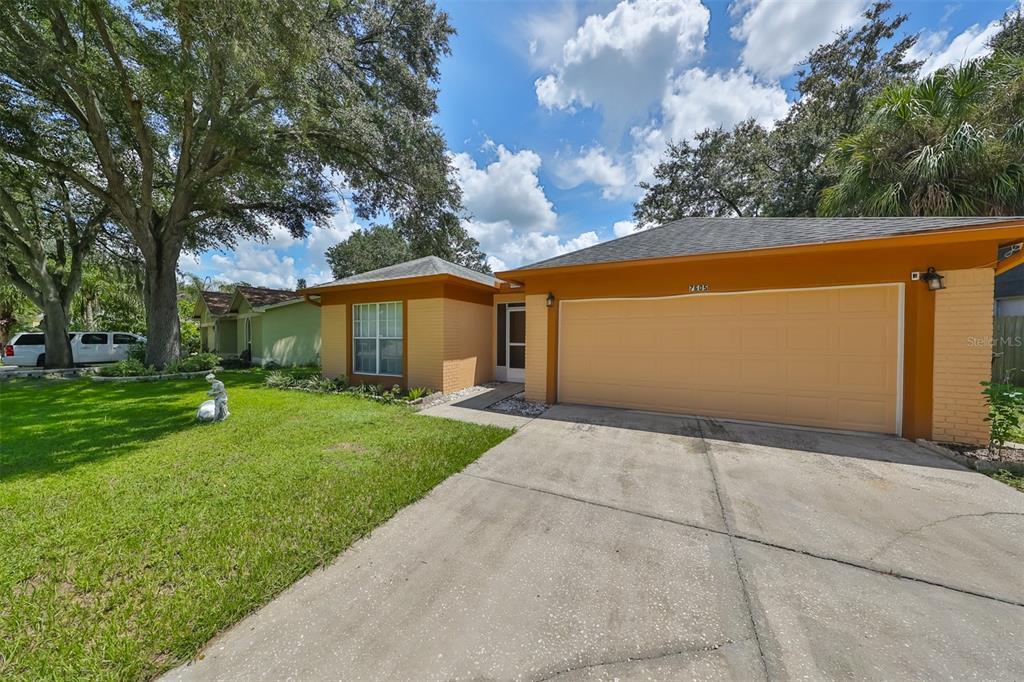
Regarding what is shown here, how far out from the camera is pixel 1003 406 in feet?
13.6

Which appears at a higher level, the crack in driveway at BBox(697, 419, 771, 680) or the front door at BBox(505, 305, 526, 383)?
the front door at BBox(505, 305, 526, 383)

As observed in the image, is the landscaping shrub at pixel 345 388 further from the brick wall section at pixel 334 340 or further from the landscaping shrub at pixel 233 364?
the landscaping shrub at pixel 233 364

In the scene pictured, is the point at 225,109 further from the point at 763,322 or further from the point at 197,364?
the point at 763,322

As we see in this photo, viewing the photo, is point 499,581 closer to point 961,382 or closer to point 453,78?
point 961,382

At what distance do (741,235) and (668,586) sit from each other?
20.1 feet

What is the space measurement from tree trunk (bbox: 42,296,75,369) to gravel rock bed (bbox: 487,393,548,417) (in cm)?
1693

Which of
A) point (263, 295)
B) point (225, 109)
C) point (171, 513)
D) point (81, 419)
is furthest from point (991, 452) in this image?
point (263, 295)

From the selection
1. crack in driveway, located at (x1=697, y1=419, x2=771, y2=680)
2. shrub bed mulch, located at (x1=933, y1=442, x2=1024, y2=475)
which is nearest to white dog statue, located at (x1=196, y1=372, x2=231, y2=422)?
crack in driveway, located at (x1=697, y1=419, x2=771, y2=680)

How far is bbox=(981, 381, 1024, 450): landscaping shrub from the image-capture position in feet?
13.3

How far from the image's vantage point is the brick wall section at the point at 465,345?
8383 millimetres

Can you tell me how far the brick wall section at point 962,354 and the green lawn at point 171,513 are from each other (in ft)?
19.5

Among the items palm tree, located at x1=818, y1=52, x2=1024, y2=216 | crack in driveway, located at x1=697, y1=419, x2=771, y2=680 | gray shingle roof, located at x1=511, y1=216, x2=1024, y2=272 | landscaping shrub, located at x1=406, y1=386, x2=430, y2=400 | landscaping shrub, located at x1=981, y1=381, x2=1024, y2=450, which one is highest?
palm tree, located at x1=818, y1=52, x2=1024, y2=216

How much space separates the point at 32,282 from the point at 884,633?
23.9 m

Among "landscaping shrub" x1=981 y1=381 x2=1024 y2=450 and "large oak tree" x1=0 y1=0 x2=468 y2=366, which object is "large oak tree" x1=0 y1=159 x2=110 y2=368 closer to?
"large oak tree" x1=0 y1=0 x2=468 y2=366
